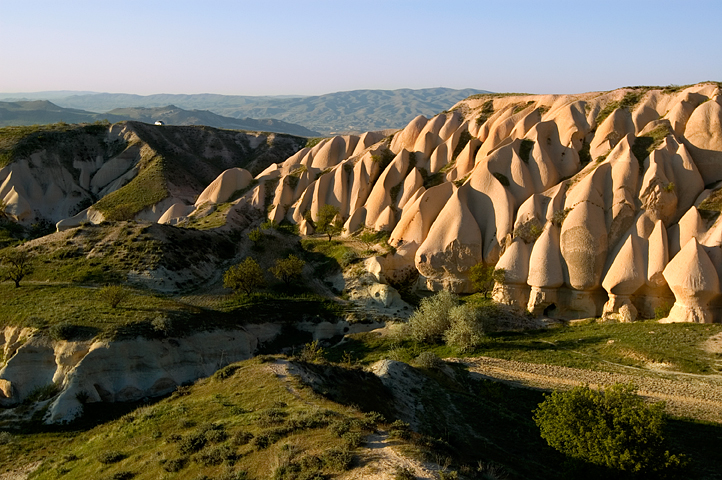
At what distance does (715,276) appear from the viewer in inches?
1416

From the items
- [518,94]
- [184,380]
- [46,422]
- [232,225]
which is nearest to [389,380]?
[184,380]

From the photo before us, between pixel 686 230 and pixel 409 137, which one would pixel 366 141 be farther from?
pixel 686 230

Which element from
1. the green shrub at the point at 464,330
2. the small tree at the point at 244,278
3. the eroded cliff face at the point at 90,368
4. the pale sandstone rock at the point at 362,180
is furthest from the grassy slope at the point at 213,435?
the pale sandstone rock at the point at 362,180

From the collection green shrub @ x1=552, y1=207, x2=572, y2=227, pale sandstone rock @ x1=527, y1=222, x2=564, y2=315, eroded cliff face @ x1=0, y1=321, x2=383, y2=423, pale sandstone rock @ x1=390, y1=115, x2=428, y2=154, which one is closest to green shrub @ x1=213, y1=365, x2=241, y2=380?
eroded cliff face @ x1=0, y1=321, x2=383, y2=423

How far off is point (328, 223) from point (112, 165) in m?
45.1

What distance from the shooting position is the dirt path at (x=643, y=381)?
26.0m

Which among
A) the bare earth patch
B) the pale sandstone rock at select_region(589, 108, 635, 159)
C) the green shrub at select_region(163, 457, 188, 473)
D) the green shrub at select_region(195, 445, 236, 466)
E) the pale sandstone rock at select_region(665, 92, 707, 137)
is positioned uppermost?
the pale sandstone rock at select_region(665, 92, 707, 137)

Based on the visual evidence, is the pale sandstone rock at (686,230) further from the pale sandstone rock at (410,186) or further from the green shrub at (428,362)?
the pale sandstone rock at (410,186)

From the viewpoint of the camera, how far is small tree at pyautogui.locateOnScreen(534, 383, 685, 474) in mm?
17219

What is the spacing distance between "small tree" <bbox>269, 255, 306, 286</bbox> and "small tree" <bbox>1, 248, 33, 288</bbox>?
18.6 metres

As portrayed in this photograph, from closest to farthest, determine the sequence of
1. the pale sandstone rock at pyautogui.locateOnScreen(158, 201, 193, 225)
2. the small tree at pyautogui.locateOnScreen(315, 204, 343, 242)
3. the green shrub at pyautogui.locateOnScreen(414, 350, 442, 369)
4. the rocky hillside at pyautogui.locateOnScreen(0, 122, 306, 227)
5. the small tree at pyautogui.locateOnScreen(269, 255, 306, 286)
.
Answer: the green shrub at pyautogui.locateOnScreen(414, 350, 442, 369) < the small tree at pyautogui.locateOnScreen(269, 255, 306, 286) < the small tree at pyautogui.locateOnScreen(315, 204, 343, 242) < the pale sandstone rock at pyautogui.locateOnScreen(158, 201, 193, 225) < the rocky hillside at pyautogui.locateOnScreen(0, 122, 306, 227)

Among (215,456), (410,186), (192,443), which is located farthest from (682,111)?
(215,456)

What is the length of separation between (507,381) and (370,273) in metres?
20.3

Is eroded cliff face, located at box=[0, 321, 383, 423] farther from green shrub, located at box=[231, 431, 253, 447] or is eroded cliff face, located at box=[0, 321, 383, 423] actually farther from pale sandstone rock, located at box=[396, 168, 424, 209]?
pale sandstone rock, located at box=[396, 168, 424, 209]
